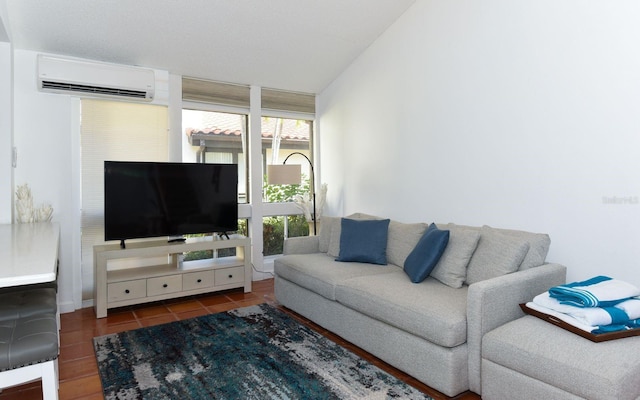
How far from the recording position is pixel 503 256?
2627mm

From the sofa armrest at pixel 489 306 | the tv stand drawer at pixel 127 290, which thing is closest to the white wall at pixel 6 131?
the tv stand drawer at pixel 127 290

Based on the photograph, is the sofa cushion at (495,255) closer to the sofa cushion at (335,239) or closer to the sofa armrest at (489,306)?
the sofa armrest at (489,306)

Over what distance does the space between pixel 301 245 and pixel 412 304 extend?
5.90 feet

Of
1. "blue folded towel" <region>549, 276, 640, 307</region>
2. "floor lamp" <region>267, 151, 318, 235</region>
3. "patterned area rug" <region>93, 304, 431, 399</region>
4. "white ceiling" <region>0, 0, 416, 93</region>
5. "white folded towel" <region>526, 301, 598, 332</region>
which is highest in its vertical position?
"white ceiling" <region>0, 0, 416, 93</region>

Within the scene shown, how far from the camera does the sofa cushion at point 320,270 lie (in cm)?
318

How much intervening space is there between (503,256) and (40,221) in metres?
3.77

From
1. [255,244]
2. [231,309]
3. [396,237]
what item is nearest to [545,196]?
[396,237]

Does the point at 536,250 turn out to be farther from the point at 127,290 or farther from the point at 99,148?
the point at 99,148

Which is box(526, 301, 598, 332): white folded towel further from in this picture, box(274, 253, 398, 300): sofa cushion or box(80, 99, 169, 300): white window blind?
box(80, 99, 169, 300): white window blind

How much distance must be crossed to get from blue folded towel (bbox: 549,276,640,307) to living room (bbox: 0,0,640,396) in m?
0.44

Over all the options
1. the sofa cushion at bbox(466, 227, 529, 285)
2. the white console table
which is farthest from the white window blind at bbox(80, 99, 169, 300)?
the sofa cushion at bbox(466, 227, 529, 285)

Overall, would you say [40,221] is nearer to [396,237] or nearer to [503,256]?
[396,237]

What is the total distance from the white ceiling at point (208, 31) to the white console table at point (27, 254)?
1.51 m

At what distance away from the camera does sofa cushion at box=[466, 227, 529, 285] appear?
2574mm
